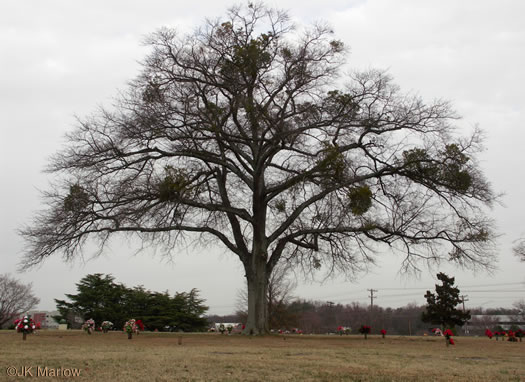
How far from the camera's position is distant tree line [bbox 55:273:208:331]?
2906cm

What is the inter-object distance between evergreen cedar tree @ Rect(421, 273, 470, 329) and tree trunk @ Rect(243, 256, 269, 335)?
2546 cm

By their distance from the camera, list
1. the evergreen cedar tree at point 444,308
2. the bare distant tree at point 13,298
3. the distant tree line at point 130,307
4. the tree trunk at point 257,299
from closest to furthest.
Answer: the tree trunk at point 257,299 → the distant tree line at point 130,307 → the evergreen cedar tree at point 444,308 → the bare distant tree at point 13,298

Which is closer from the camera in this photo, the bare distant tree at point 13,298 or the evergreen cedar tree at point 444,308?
the evergreen cedar tree at point 444,308

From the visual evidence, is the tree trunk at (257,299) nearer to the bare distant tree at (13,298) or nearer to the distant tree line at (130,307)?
the distant tree line at (130,307)

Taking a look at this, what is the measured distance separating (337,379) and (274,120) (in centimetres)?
1222

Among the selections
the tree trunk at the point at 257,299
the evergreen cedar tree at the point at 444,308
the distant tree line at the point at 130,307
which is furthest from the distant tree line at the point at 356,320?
the tree trunk at the point at 257,299

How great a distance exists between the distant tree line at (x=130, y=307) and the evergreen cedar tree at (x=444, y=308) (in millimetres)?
19645

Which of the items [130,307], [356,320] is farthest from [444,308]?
[356,320]

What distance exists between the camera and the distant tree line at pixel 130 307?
2906 centimetres

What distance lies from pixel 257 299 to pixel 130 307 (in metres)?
15.1

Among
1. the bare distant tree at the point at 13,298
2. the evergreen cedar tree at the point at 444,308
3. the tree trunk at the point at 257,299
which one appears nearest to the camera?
the tree trunk at the point at 257,299

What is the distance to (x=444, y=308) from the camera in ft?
131

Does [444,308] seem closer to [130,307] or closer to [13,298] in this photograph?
[130,307]

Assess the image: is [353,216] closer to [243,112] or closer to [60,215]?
[243,112]
